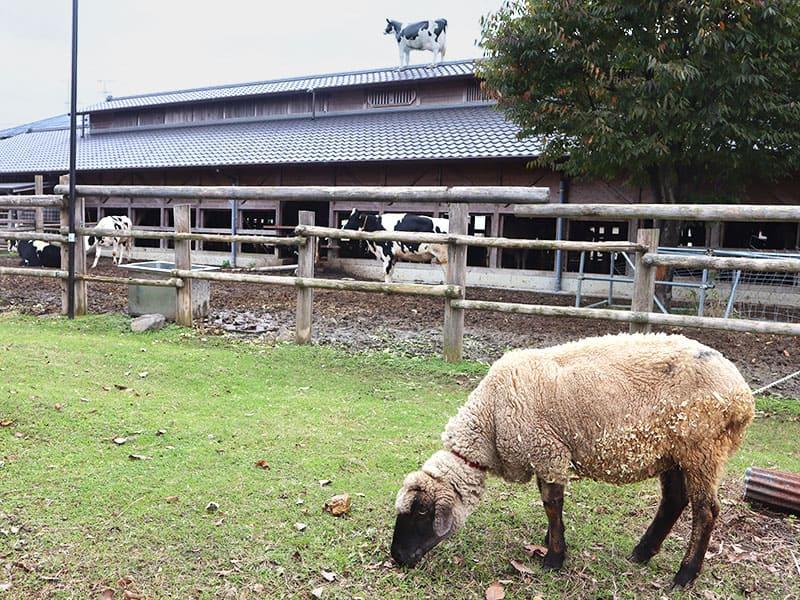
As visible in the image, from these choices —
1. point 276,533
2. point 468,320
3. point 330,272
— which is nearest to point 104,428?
point 276,533

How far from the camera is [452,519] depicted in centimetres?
307

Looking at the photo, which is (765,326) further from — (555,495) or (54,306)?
(54,306)

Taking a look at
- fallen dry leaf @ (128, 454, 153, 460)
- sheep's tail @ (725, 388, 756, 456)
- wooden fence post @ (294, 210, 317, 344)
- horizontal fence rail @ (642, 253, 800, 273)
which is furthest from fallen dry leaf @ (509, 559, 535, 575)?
wooden fence post @ (294, 210, 317, 344)

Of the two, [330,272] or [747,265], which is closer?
[747,265]

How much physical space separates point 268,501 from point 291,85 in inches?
913

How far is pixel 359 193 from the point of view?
25.4 feet

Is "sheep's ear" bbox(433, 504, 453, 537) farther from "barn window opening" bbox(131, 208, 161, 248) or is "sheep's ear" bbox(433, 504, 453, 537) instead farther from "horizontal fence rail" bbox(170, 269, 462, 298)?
"barn window opening" bbox(131, 208, 161, 248)

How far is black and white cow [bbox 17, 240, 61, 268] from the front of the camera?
16.1m

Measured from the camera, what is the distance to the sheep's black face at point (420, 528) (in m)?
3.07

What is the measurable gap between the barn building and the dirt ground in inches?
127

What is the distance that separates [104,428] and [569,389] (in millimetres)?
3560

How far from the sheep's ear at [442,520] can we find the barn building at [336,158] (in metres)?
12.3

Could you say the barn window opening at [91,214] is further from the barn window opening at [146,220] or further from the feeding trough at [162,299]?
the feeding trough at [162,299]

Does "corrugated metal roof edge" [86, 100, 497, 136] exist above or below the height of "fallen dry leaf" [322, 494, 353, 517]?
above
